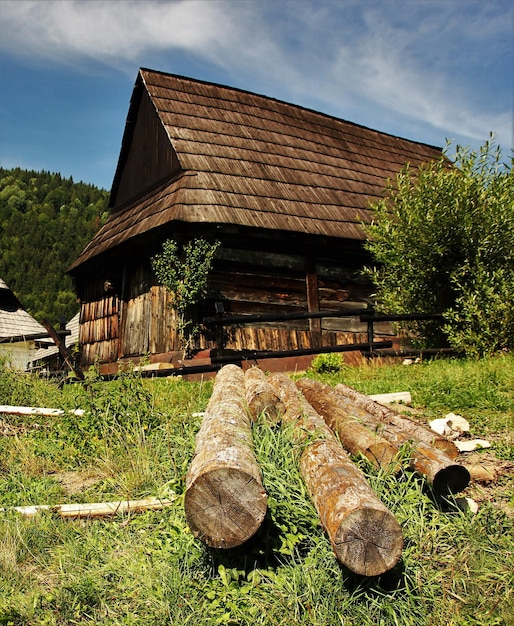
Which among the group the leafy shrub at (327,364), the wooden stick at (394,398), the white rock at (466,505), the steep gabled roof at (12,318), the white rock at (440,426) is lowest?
the white rock at (466,505)

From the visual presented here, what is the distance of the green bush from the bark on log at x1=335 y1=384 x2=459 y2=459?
4.65 metres

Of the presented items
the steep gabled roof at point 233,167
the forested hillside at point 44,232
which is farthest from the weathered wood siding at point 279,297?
the forested hillside at point 44,232

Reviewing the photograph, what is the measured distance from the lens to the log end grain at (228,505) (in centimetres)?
266

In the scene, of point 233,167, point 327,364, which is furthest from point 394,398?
point 233,167

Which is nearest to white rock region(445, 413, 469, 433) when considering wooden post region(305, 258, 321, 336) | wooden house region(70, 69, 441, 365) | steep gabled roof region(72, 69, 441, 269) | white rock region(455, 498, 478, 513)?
white rock region(455, 498, 478, 513)

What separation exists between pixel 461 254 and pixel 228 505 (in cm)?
814

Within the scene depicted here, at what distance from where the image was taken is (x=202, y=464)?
2.75 metres

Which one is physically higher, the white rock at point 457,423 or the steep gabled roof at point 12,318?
the steep gabled roof at point 12,318

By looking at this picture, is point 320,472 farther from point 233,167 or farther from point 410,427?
point 233,167

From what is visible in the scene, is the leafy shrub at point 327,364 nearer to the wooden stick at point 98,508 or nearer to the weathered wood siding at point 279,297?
the weathered wood siding at point 279,297

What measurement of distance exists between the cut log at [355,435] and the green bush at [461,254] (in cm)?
506

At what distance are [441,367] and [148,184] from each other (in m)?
8.32

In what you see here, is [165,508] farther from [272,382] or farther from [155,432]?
[272,382]

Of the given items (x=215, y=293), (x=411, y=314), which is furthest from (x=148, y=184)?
(x=411, y=314)
